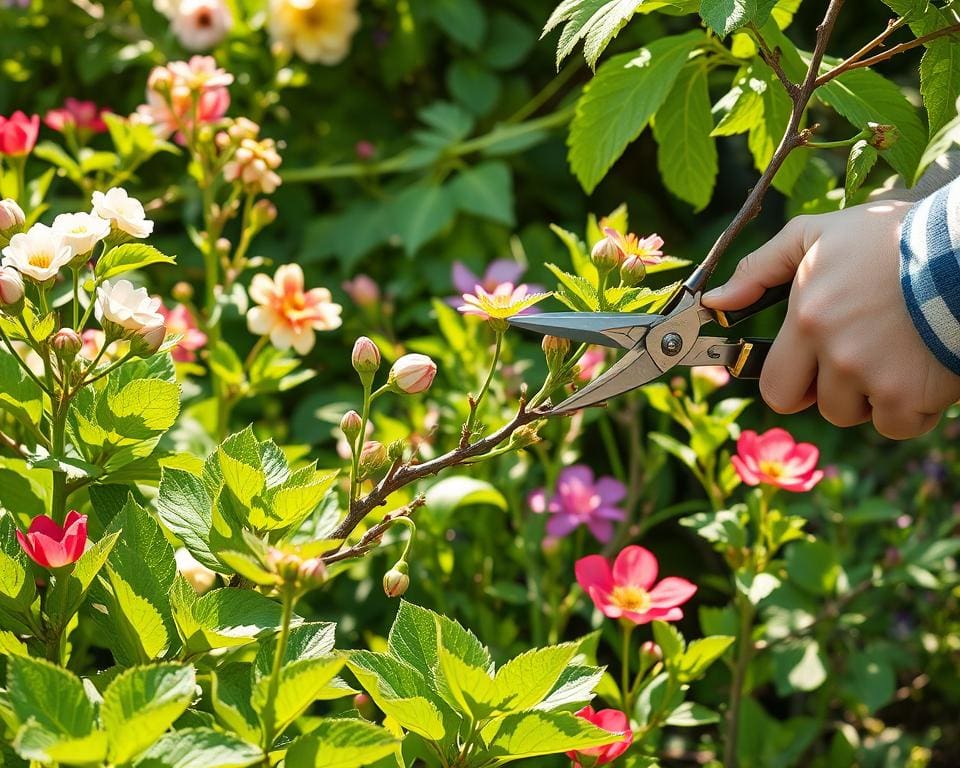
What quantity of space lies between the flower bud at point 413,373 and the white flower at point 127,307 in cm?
16

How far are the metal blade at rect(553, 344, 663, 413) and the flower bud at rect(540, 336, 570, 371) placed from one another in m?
0.05

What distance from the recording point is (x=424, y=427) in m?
1.32

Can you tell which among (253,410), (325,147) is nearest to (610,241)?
(253,410)

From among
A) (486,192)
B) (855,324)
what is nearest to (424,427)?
(486,192)

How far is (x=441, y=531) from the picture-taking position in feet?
3.80

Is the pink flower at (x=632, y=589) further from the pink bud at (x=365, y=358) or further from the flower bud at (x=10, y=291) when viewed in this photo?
the flower bud at (x=10, y=291)

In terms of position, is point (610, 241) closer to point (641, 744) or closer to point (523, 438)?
point (523, 438)

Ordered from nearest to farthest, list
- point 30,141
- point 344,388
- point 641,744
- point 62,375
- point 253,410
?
point 62,375 → point 641,744 → point 30,141 → point 344,388 → point 253,410

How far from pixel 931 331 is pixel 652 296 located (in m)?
0.19

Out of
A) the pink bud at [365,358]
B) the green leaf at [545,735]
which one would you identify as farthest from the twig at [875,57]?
the green leaf at [545,735]

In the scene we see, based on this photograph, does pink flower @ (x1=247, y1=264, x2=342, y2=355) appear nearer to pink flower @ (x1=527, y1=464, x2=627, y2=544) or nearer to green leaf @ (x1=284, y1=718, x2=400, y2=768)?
pink flower @ (x1=527, y1=464, x2=627, y2=544)

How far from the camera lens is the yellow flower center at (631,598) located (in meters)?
0.90

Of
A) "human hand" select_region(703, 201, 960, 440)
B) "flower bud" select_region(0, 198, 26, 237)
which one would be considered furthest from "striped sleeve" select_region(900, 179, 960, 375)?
"flower bud" select_region(0, 198, 26, 237)

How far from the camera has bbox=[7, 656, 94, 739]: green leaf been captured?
54 cm
